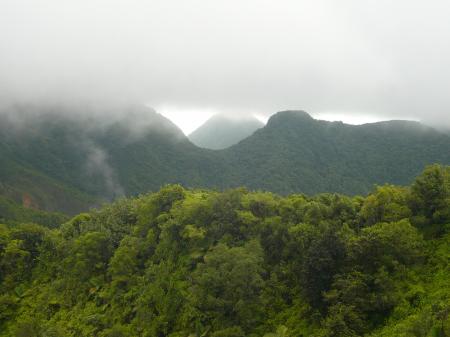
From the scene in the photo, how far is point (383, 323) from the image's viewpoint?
57.6 ft

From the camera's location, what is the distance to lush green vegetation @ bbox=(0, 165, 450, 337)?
59.6 feet

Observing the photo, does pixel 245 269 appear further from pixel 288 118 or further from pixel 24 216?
pixel 288 118

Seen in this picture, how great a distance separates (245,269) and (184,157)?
5946 inches

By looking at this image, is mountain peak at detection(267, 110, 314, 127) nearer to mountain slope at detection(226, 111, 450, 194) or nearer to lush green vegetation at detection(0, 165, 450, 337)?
mountain slope at detection(226, 111, 450, 194)

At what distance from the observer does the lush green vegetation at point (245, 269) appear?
59.6 feet

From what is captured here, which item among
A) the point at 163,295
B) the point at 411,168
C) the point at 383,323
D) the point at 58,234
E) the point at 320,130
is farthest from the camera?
the point at 320,130

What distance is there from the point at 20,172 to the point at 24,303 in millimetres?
103842

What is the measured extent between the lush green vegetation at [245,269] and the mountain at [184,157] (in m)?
91.2

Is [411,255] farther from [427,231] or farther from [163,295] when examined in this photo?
[163,295]

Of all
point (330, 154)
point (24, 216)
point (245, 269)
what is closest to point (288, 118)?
point (330, 154)

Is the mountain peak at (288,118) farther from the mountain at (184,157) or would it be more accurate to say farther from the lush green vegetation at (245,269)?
the lush green vegetation at (245,269)

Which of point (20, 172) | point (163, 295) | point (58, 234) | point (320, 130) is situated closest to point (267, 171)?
point (320, 130)

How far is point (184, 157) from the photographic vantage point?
557ft

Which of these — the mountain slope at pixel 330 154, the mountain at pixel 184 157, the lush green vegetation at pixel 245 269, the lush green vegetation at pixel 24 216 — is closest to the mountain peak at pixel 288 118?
the mountain slope at pixel 330 154
